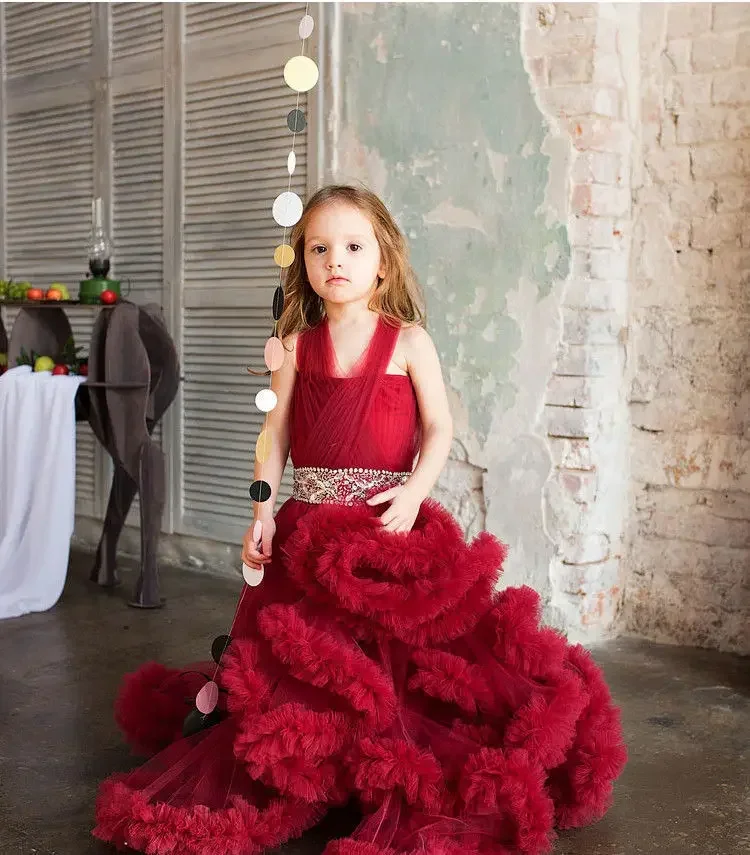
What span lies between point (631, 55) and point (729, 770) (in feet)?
6.81

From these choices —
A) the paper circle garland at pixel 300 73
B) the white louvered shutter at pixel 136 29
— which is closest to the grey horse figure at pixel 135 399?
the white louvered shutter at pixel 136 29

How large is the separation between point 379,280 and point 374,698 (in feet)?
2.82

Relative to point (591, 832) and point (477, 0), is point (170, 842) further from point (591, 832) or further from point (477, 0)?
point (477, 0)

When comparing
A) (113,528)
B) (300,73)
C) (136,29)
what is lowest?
(113,528)

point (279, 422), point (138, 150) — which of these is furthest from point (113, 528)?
point (279, 422)

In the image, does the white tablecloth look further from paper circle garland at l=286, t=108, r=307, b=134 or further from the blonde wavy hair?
paper circle garland at l=286, t=108, r=307, b=134

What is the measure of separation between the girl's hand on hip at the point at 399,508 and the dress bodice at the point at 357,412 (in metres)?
0.09

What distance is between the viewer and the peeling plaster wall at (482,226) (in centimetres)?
316

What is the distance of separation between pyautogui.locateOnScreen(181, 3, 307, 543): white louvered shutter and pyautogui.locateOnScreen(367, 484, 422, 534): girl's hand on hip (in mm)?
1819

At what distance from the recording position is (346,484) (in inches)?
84.1

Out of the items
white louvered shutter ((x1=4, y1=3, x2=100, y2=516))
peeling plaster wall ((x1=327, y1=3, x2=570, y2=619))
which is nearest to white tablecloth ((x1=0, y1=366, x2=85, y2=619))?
white louvered shutter ((x1=4, y1=3, x2=100, y2=516))

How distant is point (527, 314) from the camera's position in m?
3.19

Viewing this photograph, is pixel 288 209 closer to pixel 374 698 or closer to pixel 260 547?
pixel 260 547

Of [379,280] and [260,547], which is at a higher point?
[379,280]
